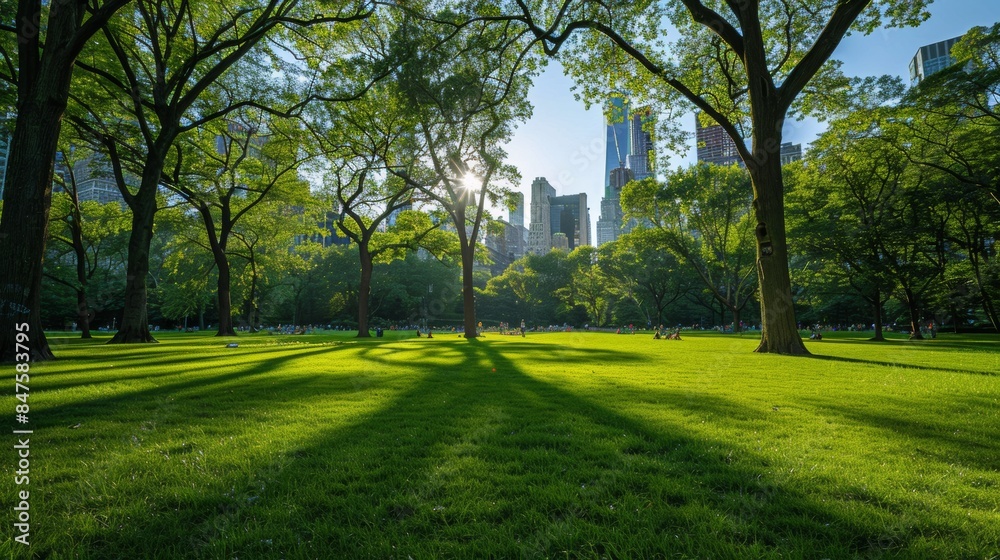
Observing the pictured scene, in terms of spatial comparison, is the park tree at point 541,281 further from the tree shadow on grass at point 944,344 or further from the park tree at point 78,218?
the park tree at point 78,218

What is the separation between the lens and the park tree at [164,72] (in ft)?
54.0

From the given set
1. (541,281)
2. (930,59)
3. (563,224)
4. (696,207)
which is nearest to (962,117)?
(696,207)

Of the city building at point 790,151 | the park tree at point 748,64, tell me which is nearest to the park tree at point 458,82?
the park tree at point 748,64

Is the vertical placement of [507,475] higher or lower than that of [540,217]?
lower

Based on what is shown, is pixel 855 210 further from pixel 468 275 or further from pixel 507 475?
pixel 507 475

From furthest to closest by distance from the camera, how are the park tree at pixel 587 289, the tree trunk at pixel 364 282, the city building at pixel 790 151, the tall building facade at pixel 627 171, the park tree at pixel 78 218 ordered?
the park tree at pixel 587 289 → the city building at pixel 790 151 → the tree trunk at pixel 364 282 → the park tree at pixel 78 218 → the tall building facade at pixel 627 171

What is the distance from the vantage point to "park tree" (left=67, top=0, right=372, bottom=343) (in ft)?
54.0

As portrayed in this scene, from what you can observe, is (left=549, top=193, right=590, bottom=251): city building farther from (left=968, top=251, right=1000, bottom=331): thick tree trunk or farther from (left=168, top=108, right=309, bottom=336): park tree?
(left=168, top=108, right=309, bottom=336): park tree

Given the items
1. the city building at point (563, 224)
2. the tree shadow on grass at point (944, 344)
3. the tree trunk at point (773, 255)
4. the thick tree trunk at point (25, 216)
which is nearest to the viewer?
the thick tree trunk at point (25, 216)

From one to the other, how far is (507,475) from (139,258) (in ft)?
71.1

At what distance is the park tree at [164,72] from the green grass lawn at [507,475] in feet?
47.8

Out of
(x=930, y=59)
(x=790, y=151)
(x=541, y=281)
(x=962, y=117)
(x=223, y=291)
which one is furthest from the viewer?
(x=541, y=281)

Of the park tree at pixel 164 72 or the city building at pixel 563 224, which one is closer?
the park tree at pixel 164 72

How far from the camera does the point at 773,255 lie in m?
14.1
